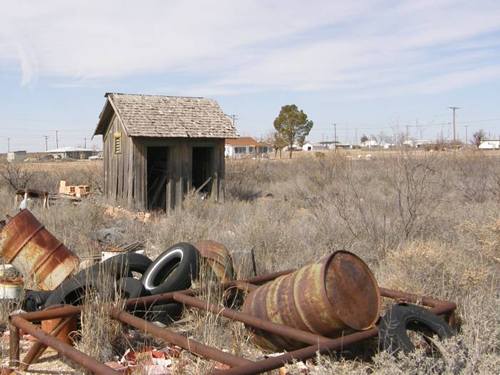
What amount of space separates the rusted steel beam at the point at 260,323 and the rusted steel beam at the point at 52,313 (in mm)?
1094

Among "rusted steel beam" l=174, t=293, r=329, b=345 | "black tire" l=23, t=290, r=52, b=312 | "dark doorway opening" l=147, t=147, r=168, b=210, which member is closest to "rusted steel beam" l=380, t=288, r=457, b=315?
"rusted steel beam" l=174, t=293, r=329, b=345

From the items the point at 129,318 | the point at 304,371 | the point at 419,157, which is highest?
the point at 419,157

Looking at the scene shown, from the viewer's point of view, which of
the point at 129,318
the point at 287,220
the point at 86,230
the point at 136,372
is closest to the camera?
the point at 136,372

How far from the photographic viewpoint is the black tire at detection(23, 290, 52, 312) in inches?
267

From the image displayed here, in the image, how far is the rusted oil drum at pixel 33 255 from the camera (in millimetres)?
7844

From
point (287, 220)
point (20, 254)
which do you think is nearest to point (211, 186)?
point (287, 220)

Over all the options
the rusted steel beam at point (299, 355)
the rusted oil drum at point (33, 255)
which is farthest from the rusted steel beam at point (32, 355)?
the rusted oil drum at point (33, 255)

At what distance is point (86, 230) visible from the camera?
1288 centimetres

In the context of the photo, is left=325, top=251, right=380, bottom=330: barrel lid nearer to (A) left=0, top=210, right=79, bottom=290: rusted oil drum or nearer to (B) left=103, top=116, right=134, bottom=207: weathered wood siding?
(A) left=0, top=210, right=79, bottom=290: rusted oil drum

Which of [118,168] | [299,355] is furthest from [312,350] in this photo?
[118,168]

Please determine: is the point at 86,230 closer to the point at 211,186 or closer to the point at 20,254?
the point at 20,254

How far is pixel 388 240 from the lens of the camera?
9.97m

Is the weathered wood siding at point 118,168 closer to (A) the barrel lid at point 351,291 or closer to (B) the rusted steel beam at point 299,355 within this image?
(A) the barrel lid at point 351,291

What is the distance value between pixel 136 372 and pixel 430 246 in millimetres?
4487
